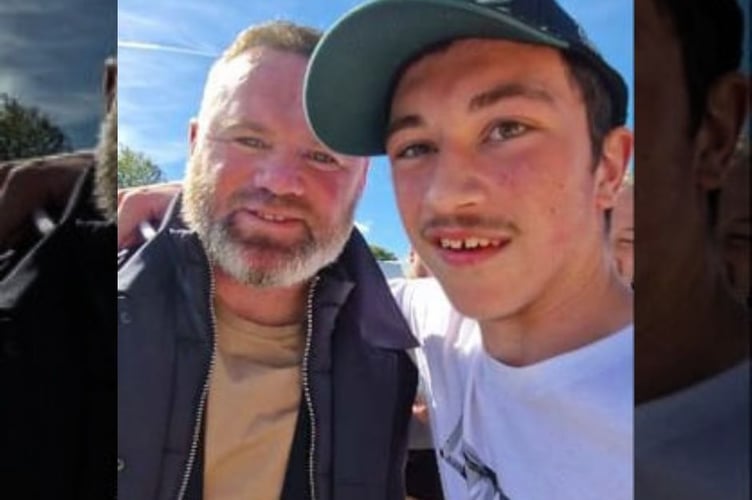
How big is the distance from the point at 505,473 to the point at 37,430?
1236 millimetres

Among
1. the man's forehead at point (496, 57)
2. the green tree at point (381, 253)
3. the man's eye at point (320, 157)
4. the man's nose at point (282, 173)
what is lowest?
the green tree at point (381, 253)

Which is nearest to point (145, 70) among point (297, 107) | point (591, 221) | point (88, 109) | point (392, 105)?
point (88, 109)

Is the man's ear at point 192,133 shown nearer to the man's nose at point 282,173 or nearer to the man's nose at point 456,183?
the man's nose at point 282,173

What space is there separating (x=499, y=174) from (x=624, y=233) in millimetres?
369

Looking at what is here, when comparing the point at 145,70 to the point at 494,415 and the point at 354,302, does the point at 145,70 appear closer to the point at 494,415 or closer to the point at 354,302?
the point at 354,302

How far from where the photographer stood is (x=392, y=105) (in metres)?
2.88

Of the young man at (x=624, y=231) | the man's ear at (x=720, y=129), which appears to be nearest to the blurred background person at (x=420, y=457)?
the young man at (x=624, y=231)

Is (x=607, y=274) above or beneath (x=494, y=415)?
above

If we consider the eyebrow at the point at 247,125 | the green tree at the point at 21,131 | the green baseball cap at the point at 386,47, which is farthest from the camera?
the green tree at the point at 21,131

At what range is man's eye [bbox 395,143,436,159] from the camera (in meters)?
2.81

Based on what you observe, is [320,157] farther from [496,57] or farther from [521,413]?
[521,413]

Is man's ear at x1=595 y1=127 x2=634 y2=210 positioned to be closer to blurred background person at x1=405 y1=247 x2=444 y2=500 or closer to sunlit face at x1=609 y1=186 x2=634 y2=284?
sunlit face at x1=609 y1=186 x2=634 y2=284

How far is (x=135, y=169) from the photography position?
294cm

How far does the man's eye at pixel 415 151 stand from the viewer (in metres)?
2.81
